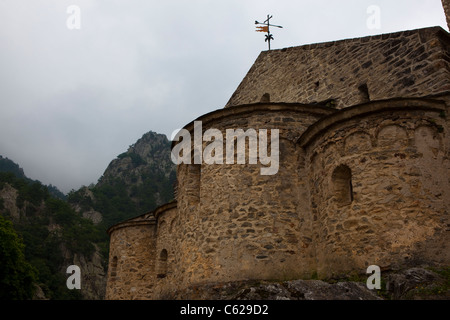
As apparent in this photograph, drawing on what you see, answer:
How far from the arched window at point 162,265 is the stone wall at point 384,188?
7.54 m

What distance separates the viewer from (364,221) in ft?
27.1

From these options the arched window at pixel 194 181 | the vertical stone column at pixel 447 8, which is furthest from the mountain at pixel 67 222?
the vertical stone column at pixel 447 8

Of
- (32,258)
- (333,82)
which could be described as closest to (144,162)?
(32,258)

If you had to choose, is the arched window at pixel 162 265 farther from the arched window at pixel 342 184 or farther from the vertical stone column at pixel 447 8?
the vertical stone column at pixel 447 8

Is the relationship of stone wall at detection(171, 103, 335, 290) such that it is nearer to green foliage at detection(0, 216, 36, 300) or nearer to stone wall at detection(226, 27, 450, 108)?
stone wall at detection(226, 27, 450, 108)

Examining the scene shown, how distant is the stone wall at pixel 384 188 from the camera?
25.7 feet

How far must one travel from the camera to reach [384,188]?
8234 millimetres

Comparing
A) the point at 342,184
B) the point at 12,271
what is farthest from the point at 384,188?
the point at 12,271

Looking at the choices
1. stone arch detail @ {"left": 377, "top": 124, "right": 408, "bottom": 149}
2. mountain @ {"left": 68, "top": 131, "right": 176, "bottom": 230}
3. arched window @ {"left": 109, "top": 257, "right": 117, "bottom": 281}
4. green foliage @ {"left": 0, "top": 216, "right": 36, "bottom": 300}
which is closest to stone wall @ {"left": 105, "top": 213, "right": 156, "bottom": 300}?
arched window @ {"left": 109, "top": 257, "right": 117, "bottom": 281}

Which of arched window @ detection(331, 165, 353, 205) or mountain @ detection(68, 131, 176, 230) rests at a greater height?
mountain @ detection(68, 131, 176, 230)

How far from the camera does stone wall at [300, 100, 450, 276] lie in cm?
782

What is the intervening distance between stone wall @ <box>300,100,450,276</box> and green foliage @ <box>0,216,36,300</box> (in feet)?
62.2

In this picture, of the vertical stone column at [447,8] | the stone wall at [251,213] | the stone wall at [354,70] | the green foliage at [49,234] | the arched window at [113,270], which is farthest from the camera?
the green foliage at [49,234]

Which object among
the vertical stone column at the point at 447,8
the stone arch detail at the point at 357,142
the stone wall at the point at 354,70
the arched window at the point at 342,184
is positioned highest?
the vertical stone column at the point at 447,8
